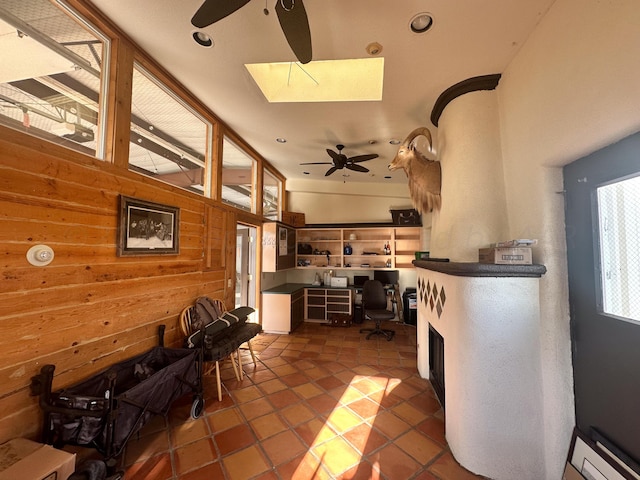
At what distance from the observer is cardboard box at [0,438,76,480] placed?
119cm

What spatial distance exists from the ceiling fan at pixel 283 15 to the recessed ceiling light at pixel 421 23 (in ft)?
2.76

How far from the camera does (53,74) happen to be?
1730 mm

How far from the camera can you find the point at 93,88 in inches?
75.7

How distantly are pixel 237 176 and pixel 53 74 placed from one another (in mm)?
2442

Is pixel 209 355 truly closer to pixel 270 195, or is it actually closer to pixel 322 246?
pixel 270 195

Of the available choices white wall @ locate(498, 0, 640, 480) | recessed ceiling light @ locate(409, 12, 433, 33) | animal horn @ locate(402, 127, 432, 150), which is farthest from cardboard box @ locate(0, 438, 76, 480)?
animal horn @ locate(402, 127, 432, 150)

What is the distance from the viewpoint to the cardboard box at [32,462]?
3.91ft

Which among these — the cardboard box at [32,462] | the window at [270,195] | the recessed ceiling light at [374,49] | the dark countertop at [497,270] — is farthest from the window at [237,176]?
the dark countertop at [497,270]

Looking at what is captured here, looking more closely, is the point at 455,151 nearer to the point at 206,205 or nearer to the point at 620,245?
the point at 620,245

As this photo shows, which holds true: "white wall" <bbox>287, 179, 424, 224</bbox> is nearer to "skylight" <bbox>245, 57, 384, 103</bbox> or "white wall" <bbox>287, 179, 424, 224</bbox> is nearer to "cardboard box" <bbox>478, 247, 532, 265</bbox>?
"skylight" <bbox>245, 57, 384, 103</bbox>

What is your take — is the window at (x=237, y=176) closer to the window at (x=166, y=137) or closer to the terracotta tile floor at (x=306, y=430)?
the window at (x=166, y=137)

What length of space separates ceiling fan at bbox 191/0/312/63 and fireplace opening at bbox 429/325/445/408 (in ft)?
8.90

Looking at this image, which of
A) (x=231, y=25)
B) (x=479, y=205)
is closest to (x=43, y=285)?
(x=231, y=25)

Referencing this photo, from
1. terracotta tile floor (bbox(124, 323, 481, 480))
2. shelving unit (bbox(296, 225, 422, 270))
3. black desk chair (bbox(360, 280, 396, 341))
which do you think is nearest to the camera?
terracotta tile floor (bbox(124, 323, 481, 480))
